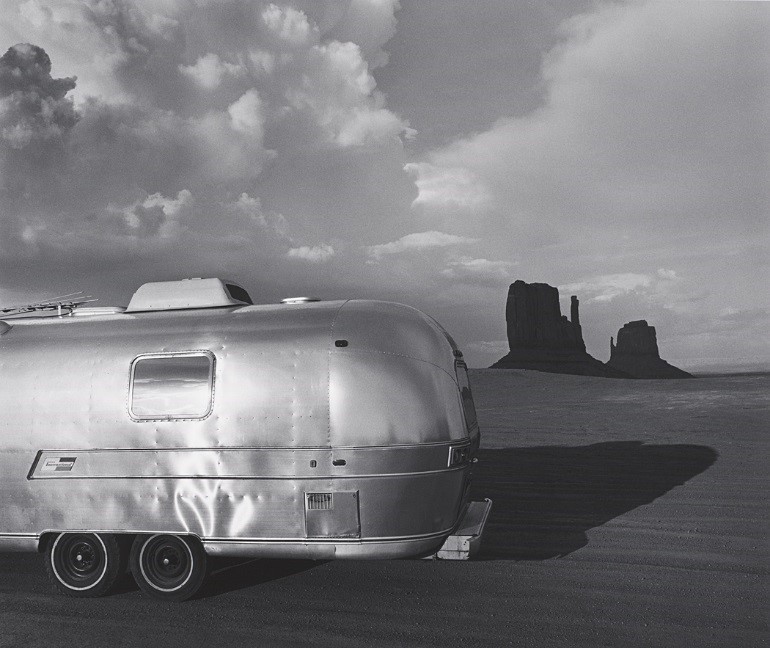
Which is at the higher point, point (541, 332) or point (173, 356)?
point (541, 332)

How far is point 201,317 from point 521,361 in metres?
114

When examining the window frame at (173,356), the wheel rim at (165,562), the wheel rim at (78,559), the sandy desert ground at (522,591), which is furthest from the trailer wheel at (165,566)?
the window frame at (173,356)

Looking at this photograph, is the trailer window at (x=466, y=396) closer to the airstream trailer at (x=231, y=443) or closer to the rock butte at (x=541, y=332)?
the airstream trailer at (x=231, y=443)

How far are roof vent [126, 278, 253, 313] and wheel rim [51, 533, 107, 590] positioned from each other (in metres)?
2.50

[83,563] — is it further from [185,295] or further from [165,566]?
[185,295]

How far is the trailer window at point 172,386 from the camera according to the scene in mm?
6699

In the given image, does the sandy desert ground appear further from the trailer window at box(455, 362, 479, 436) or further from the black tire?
the trailer window at box(455, 362, 479, 436)

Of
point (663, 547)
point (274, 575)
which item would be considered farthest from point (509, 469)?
point (274, 575)

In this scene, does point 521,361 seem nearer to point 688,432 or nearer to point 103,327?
point 688,432

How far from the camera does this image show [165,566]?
6914 mm

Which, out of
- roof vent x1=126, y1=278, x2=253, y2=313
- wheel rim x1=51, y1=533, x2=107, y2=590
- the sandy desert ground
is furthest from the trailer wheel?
roof vent x1=126, y1=278, x2=253, y2=313

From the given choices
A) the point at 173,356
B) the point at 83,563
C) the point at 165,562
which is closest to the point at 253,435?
the point at 173,356

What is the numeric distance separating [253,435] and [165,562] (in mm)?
1699

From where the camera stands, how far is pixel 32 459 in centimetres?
709
